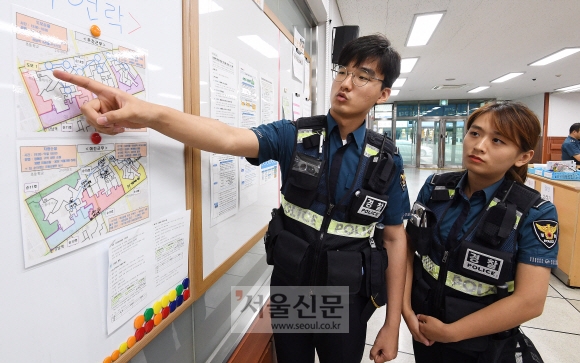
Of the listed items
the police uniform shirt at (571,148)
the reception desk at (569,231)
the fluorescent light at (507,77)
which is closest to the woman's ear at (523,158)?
the reception desk at (569,231)

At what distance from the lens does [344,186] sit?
98 centimetres

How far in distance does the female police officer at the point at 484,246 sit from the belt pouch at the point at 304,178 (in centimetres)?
50

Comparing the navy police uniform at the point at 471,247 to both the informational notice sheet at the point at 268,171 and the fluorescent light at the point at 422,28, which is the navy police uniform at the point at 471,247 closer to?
the informational notice sheet at the point at 268,171

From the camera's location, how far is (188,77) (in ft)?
2.79

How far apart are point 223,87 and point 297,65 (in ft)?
3.50

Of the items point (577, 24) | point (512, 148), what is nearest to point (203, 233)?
point (512, 148)

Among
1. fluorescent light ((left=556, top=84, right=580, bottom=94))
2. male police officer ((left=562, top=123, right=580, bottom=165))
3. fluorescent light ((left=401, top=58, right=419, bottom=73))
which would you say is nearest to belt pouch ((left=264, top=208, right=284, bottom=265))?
fluorescent light ((left=401, top=58, right=419, bottom=73))

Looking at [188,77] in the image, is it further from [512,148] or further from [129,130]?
[512,148]

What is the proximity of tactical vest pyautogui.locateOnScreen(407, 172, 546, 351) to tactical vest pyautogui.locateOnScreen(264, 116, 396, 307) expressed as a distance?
234mm

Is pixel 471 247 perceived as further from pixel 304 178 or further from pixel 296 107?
pixel 296 107

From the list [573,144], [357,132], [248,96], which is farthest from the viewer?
[573,144]

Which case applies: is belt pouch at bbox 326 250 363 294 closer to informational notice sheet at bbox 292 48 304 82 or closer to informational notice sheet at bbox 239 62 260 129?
informational notice sheet at bbox 239 62 260 129

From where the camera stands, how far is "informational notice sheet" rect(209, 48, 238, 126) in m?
0.98

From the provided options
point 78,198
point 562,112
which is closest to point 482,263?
point 78,198
